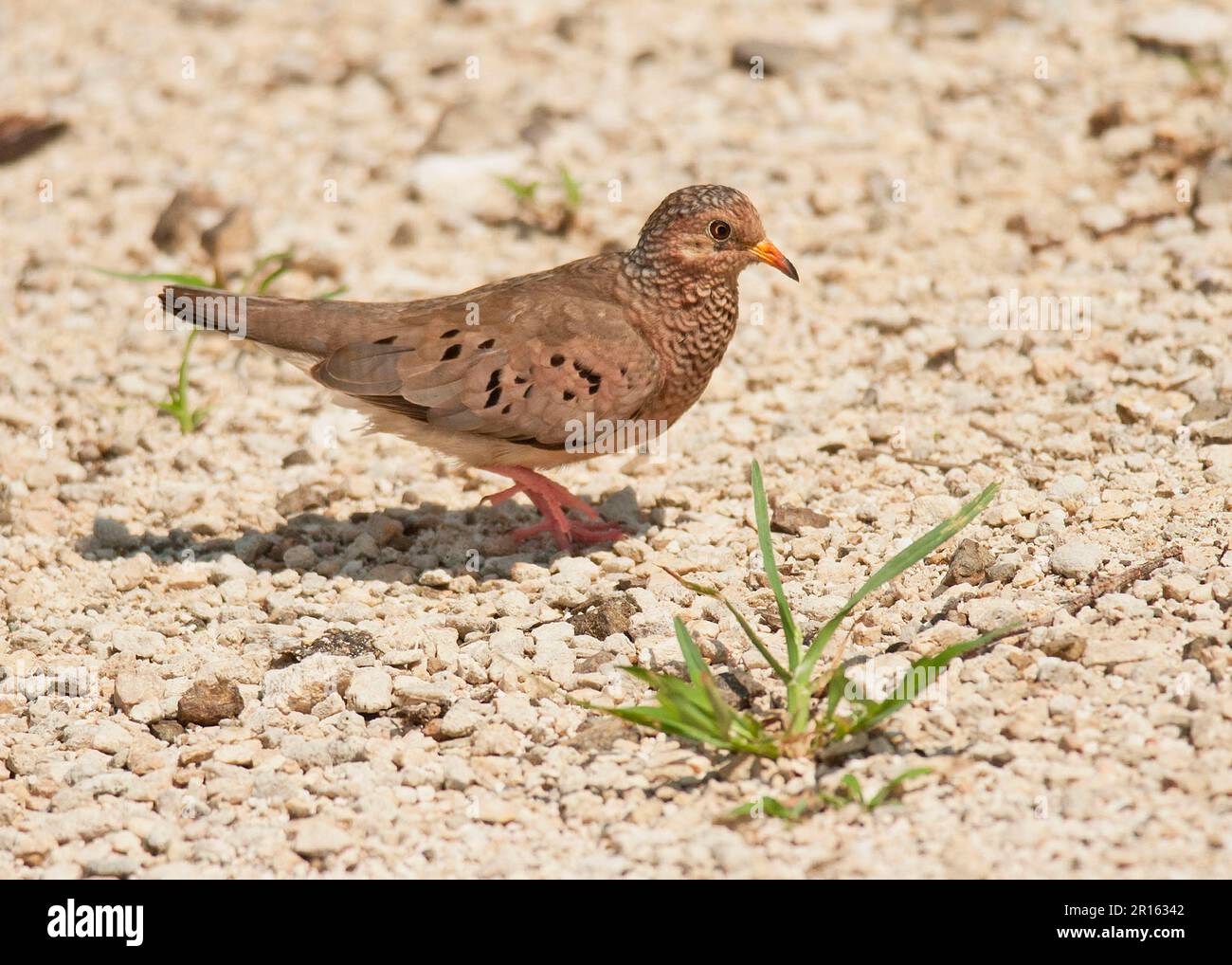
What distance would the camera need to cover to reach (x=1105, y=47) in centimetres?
966

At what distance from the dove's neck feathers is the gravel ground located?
1.86ft

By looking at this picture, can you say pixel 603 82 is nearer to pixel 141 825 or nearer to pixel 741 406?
pixel 741 406

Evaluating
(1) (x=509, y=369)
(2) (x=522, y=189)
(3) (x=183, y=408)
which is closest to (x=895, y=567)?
(1) (x=509, y=369)

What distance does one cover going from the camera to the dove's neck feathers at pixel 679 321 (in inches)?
241

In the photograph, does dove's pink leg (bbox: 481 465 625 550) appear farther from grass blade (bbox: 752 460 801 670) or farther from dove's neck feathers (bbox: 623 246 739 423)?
grass blade (bbox: 752 460 801 670)

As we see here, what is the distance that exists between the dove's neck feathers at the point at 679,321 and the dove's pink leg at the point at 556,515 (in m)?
0.51

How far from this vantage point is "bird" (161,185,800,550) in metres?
5.92

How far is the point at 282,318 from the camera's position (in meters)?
6.16

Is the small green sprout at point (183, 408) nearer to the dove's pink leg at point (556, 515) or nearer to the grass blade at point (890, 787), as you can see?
the dove's pink leg at point (556, 515)

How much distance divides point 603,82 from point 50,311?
388 centimetres

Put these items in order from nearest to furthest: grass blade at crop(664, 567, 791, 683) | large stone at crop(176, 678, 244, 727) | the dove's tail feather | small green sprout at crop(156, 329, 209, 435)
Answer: grass blade at crop(664, 567, 791, 683) < large stone at crop(176, 678, 244, 727) < the dove's tail feather < small green sprout at crop(156, 329, 209, 435)

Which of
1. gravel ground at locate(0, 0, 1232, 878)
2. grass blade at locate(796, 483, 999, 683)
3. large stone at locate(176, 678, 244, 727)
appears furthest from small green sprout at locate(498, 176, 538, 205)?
grass blade at locate(796, 483, 999, 683)

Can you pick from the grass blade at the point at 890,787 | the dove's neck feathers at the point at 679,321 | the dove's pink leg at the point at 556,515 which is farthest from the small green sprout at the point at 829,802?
the dove's neck feathers at the point at 679,321

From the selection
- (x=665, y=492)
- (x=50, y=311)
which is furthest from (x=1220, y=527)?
(x=50, y=311)
